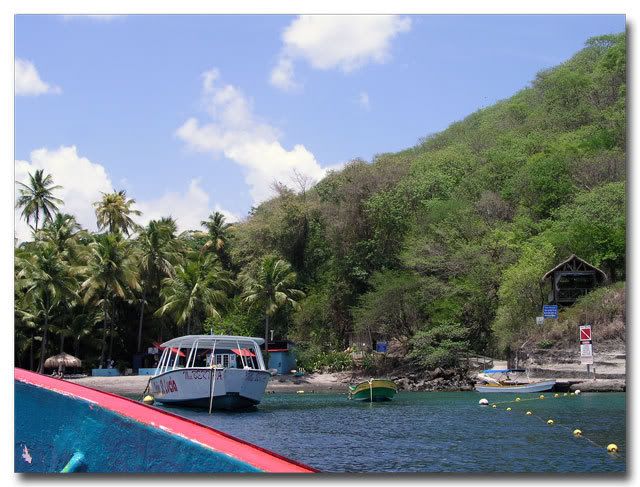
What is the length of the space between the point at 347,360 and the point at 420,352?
445 cm

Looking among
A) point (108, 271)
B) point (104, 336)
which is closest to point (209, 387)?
point (104, 336)

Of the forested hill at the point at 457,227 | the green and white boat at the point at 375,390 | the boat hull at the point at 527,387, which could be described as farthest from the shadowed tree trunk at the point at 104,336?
the boat hull at the point at 527,387

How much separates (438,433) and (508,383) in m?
12.9

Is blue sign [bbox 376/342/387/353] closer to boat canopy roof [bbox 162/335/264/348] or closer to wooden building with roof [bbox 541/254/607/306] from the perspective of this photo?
wooden building with roof [bbox 541/254/607/306]

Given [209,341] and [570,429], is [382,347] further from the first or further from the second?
[570,429]

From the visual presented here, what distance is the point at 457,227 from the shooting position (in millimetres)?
34812

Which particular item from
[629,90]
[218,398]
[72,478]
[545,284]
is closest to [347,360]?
[545,284]

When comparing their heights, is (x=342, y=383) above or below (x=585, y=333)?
below

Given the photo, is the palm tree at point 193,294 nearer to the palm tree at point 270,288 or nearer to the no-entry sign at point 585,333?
the palm tree at point 270,288

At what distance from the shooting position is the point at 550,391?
24.9 m

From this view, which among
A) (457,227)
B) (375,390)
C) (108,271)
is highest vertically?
(457,227)

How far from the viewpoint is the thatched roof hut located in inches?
1035

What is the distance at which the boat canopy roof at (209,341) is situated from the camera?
20.3 m
